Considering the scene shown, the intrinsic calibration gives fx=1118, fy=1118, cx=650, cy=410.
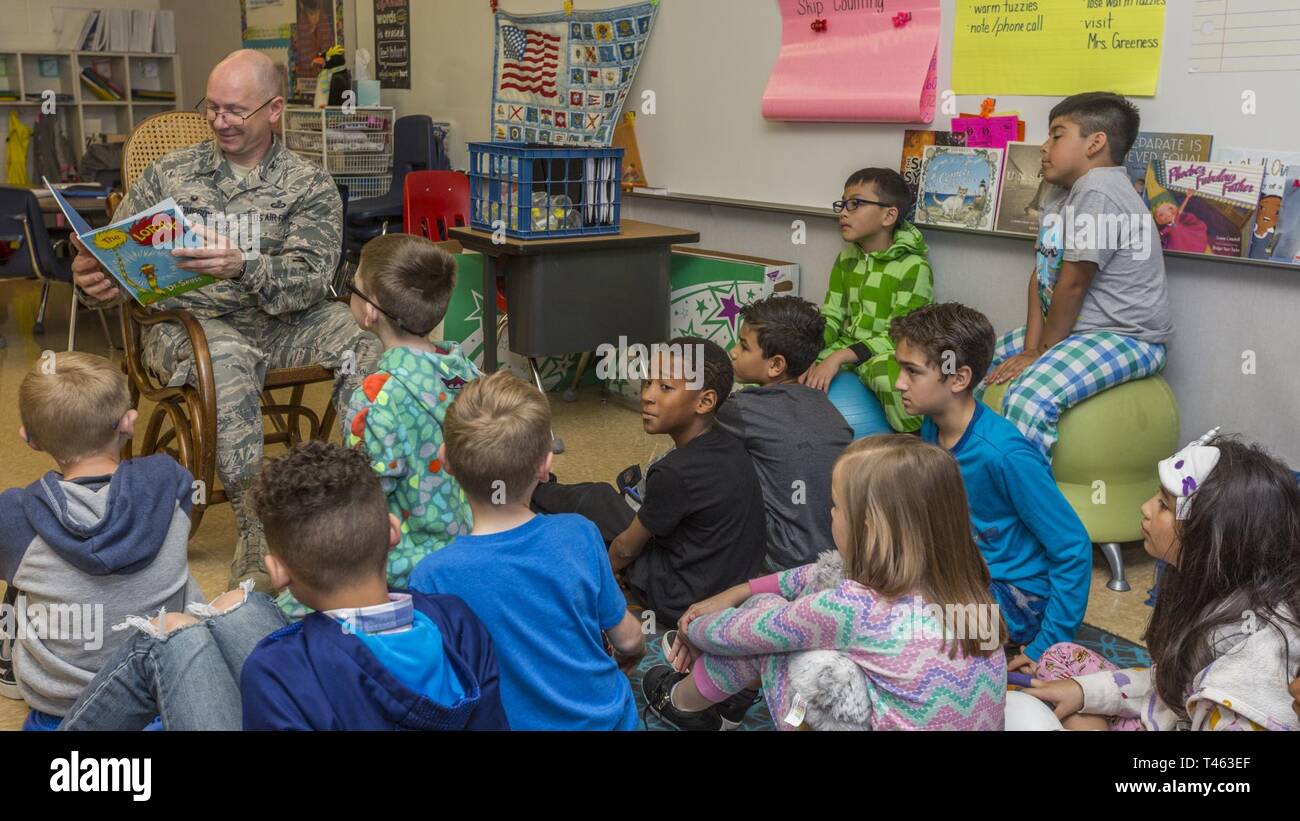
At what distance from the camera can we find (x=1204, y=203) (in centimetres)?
295

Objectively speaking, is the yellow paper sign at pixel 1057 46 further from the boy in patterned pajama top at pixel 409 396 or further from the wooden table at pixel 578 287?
the boy in patterned pajama top at pixel 409 396

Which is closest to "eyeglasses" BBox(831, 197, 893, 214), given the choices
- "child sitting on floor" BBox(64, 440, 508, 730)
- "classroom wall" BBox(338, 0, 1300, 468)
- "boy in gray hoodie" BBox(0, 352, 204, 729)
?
"classroom wall" BBox(338, 0, 1300, 468)

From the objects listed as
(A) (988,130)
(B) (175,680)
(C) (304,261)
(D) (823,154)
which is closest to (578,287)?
(D) (823,154)

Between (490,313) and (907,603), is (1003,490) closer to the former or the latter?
(907,603)

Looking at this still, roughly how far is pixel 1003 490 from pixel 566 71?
135 inches

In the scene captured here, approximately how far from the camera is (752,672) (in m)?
1.86

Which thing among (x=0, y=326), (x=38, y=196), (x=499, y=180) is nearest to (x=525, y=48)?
(x=499, y=180)

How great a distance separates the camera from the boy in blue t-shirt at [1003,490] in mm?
2256

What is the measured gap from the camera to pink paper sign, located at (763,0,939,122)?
363 centimetres

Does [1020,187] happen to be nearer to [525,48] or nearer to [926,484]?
[926,484]

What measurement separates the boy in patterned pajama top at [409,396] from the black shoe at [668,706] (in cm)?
50

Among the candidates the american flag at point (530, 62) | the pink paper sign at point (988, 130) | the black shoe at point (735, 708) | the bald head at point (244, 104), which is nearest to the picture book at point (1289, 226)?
the pink paper sign at point (988, 130)

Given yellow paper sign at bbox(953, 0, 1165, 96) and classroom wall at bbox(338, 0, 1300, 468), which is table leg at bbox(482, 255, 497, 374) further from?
yellow paper sign at bbox(953, 0, 1165, 96)
